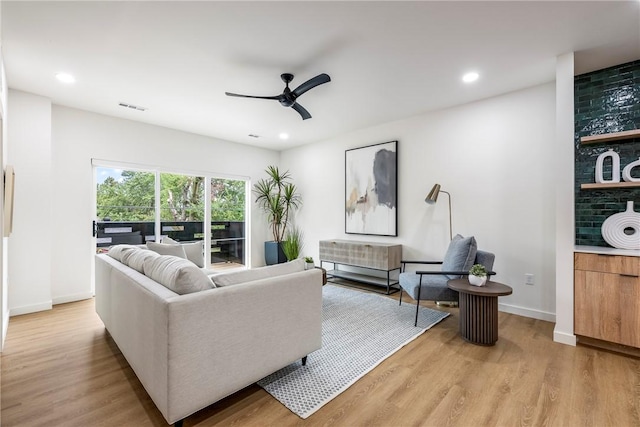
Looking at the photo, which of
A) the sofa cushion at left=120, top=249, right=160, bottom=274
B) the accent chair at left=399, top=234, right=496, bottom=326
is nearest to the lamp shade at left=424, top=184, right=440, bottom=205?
the accent chair at left=399, top=234, right=496, bottom=326

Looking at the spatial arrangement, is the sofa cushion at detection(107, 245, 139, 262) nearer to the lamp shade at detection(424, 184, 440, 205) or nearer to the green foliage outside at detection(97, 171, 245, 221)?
the green foliage outside at detection(97, 171, 245, 221)

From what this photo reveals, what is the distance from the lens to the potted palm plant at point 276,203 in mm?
6066

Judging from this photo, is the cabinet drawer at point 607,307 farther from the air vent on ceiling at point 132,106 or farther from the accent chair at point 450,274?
the air vent on ceiling at point 132,106

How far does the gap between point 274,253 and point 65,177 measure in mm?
3549

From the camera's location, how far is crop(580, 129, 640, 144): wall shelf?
2570 mm

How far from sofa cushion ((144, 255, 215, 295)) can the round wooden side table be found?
2264mm

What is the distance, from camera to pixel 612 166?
2826mm

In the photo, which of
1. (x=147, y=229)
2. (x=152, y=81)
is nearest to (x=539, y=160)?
(x=152, y=81)

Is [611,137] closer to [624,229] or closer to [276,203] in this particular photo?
[624,229]

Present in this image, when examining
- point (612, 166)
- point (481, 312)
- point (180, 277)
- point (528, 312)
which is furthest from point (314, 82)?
point (528, 312)

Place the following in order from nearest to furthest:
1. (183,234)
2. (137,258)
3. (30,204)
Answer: (137,258)
(30,204)
(183,234)

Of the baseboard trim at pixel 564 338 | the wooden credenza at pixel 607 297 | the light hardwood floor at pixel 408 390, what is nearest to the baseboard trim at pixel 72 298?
the light hardwood floor at pixel 408 390

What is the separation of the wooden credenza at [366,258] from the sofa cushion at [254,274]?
2.30 meters

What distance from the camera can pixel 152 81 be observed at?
3186 mm
